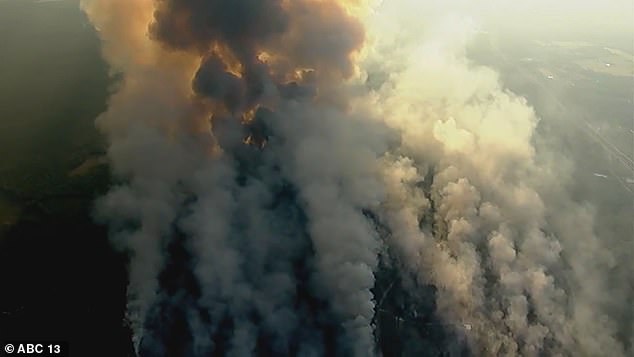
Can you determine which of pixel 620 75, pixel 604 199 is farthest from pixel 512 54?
pixel 604 199

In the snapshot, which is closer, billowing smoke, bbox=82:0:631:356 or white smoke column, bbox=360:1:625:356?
billowing smoke, bbox=82:0:631:356

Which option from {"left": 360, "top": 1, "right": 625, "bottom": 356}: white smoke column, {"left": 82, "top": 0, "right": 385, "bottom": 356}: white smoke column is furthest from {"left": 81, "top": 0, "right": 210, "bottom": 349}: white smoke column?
{"left": 360, "top": 1, "right": 625, "bottom": 356}: white smoke column

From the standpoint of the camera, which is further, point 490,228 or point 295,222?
point 490,228

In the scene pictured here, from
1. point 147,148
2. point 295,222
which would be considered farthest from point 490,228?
point 147,148

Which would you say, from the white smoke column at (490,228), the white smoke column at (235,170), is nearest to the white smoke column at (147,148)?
the white smoke column at (235,170)

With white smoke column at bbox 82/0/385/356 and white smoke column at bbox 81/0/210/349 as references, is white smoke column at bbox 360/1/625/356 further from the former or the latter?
white smoke column at bbox 81/0/210/349

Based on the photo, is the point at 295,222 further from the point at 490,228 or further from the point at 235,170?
the point at 490,228
